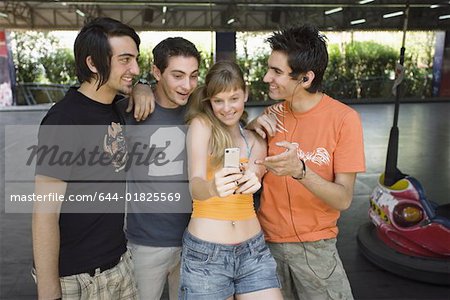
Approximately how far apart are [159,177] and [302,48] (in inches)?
26.3

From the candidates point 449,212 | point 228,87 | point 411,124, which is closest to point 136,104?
point 228,87

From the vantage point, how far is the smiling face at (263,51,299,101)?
1500mm

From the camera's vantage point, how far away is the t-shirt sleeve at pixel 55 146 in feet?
4.28

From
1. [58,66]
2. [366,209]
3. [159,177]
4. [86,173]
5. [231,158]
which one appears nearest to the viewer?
[231,158]

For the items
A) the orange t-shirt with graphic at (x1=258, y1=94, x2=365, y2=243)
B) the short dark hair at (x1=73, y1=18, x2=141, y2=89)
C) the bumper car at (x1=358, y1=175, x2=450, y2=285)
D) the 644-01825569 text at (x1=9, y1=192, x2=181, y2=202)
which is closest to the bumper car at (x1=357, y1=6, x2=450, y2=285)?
the bumper car at (x1=358, y1=175, x2=450, y2=285)

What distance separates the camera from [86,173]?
1.41 meters

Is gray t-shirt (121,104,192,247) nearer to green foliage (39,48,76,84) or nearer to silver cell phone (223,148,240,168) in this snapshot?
silver cell phone (223,148,240,168)

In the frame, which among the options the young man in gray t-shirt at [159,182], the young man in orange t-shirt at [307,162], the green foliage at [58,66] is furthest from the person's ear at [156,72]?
the green foliage at [58,66]

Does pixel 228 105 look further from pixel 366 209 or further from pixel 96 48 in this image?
pixel 366 209

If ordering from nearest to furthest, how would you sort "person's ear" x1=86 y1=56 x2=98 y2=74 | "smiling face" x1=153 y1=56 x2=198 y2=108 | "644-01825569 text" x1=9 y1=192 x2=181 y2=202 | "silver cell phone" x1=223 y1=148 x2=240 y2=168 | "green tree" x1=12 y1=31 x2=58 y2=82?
"silver cell phone" x1=223 y1=148 x2=240 y2=168, "644-01825569 text" x1=9 y1=192 x2=181 y2=202, "person's ear" x1=86 y1=56 x2=98 y2=74, "smiling face" x1=153 y1=56 x2=198 y2=108, "green tree" x1=12 y1=31 x2=58 y2=82

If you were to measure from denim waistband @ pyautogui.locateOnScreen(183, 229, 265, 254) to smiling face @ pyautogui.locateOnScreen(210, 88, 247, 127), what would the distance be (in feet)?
1.26

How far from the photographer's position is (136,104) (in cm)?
163

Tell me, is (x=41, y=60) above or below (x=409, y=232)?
above

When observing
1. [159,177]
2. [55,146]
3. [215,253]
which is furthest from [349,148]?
[55,146]
